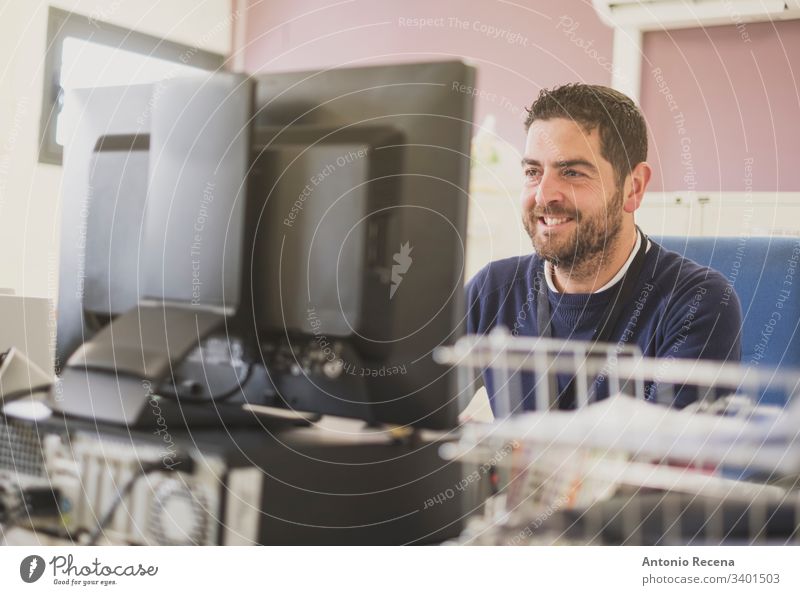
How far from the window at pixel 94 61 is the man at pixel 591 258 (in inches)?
12.8

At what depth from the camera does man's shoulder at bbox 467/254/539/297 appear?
72 cm

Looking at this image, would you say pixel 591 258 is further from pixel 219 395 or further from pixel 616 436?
pixel 219 395

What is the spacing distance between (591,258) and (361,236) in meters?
0.23

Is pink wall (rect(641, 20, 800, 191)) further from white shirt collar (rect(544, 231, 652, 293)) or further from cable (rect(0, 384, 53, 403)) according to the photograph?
cable (rect(0, 384, 53, 403))

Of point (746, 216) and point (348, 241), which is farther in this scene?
point (746, 216)

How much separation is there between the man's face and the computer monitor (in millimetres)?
114

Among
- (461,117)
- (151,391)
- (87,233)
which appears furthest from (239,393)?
(461,117)

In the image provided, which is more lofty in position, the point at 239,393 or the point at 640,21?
the point at 640,21

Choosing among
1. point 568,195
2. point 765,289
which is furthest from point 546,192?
point 765,289

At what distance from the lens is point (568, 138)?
2.44 ft

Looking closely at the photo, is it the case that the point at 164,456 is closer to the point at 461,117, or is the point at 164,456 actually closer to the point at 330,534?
the point at 330,534

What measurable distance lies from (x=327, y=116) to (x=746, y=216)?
1.42 ft

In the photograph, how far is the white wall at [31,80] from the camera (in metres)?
0.76

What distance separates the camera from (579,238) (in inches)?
29.4
